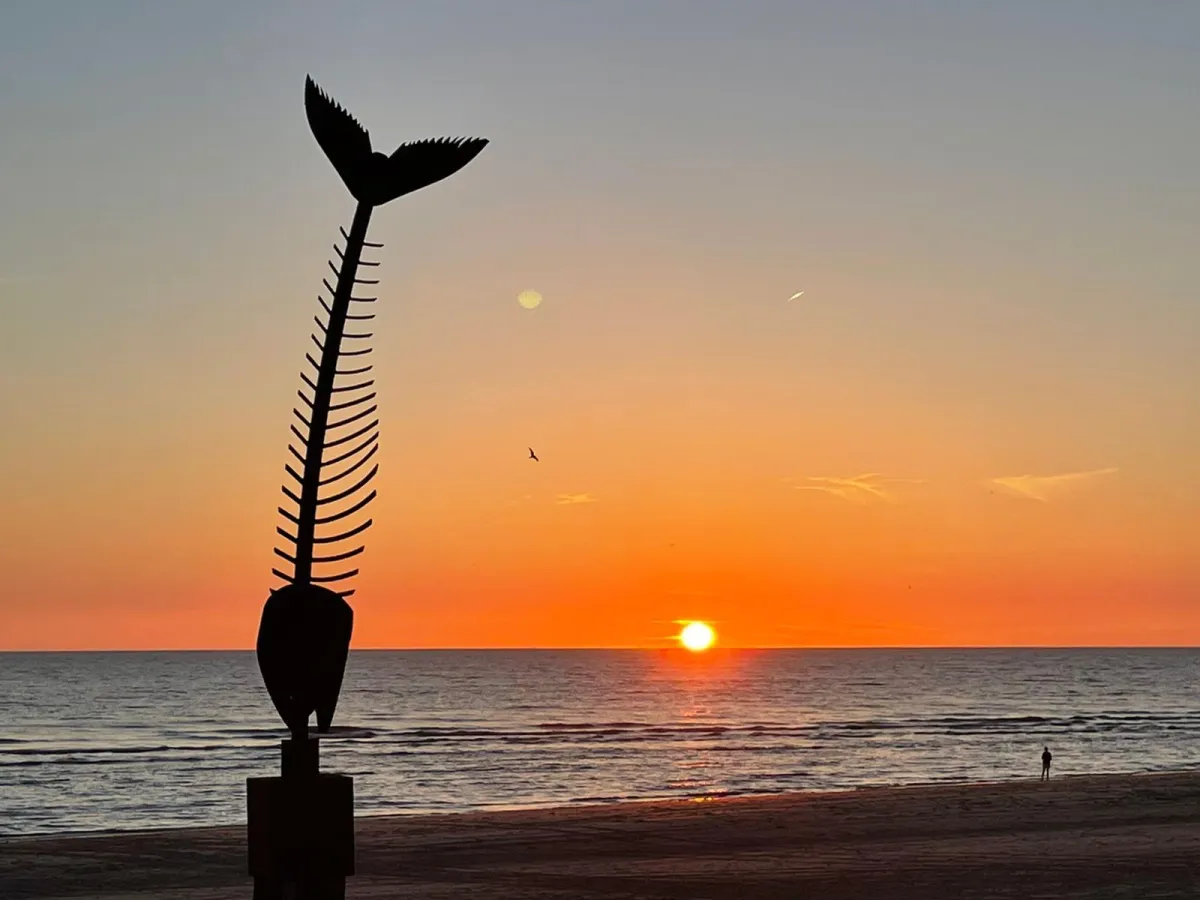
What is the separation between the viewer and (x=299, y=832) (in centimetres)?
541

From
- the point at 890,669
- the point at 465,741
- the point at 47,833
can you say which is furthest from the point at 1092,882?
the point at 890,669

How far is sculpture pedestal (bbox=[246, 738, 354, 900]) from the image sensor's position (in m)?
5.39

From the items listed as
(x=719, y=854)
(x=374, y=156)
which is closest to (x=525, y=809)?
(x=719, y=854)

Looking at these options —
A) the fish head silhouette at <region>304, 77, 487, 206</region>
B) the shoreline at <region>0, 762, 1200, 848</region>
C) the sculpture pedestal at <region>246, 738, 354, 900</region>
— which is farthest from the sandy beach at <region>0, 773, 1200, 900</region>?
the fish head silhouette at <region>304, 77, 487, 206</region>

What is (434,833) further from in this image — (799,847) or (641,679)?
(641,679)

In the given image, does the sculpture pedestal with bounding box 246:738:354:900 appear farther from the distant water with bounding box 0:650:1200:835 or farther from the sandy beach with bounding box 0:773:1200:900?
the distant water with bounding box 0:650:1200:835

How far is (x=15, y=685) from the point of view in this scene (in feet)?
461

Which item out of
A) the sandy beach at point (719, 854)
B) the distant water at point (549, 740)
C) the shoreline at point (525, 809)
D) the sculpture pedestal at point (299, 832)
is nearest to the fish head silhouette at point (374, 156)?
the sculpture pedestal at point (299, 832)

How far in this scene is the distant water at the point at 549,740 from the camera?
48.0 metres

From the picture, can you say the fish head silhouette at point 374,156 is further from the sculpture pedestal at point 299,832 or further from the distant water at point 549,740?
the distant water at point 549,740

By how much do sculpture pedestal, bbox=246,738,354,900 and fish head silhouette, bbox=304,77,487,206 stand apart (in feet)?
6.84

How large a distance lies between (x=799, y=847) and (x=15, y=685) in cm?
13329

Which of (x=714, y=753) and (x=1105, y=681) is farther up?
(x=1105, y=681)

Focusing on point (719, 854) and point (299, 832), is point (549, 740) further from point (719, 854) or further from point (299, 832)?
point (299, 832)
